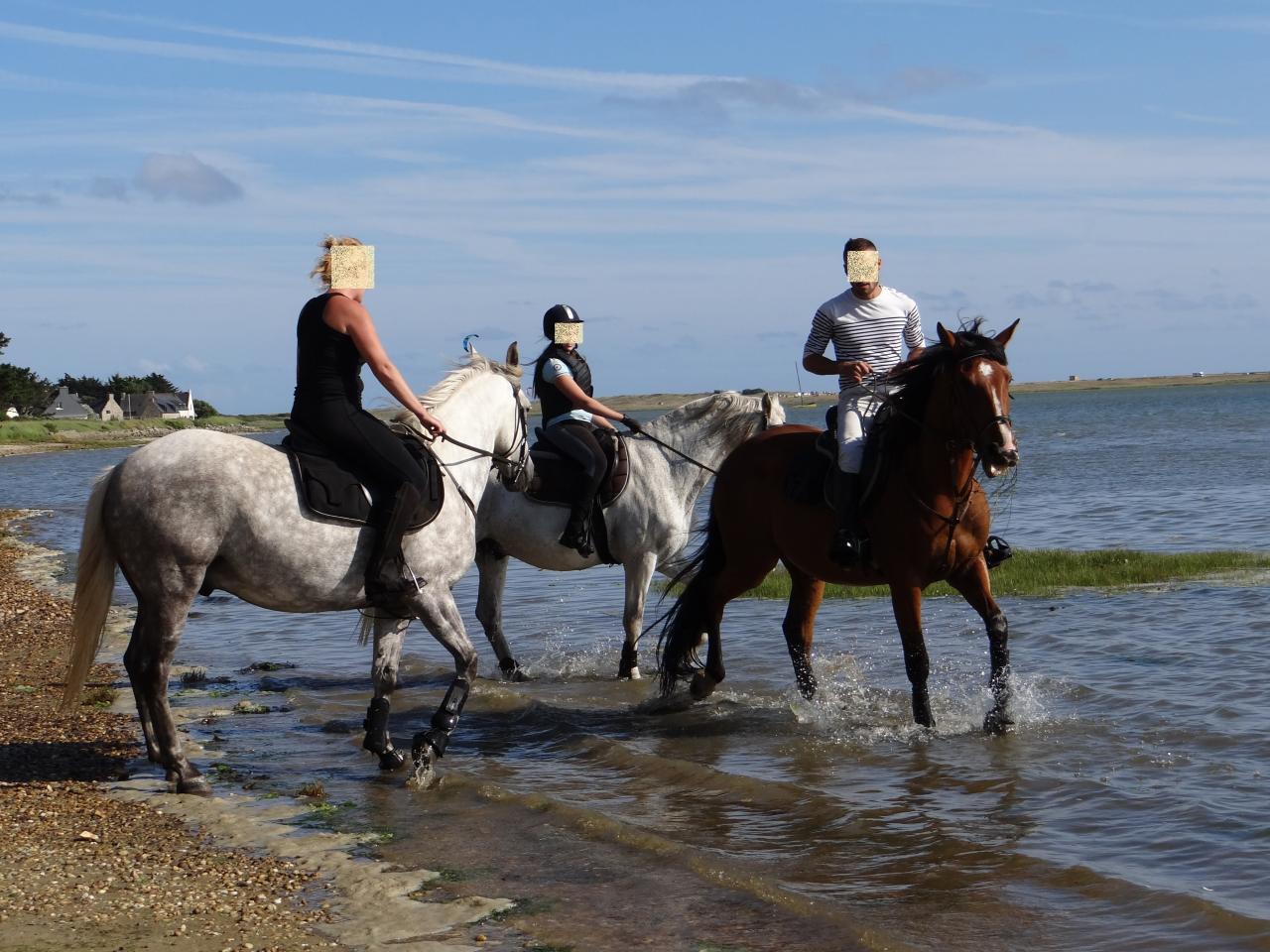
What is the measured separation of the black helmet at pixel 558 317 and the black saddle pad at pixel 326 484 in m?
3.48

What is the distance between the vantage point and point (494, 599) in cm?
1255

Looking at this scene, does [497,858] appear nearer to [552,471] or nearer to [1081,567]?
[552,471]

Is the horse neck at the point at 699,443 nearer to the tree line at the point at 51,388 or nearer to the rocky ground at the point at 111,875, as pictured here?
the rocky ground at the point at 111,875

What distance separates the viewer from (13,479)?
6200 centimetres

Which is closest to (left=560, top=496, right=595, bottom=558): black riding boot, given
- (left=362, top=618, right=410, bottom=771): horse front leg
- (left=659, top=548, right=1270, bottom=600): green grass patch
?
(left=362, top=618, right=410, bottom=771): horse front leg

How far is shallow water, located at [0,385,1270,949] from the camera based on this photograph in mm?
6324

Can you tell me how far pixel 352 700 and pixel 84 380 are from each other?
557ft

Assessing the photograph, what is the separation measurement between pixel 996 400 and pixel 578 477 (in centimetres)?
459

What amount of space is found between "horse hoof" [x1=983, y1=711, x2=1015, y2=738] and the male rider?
4.61 feet

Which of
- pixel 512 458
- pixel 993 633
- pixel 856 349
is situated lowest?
pixel 993 633

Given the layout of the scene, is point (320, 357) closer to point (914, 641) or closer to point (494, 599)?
point (914, 641)

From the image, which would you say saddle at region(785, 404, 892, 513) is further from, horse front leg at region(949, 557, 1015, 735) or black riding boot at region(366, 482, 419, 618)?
black riding boot at region(366, 482, 419, 618)

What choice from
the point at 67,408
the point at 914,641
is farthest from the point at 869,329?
the point at 67,408

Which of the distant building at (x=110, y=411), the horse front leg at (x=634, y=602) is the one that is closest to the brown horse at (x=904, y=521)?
the horse front leg at (x=634, y=602)
